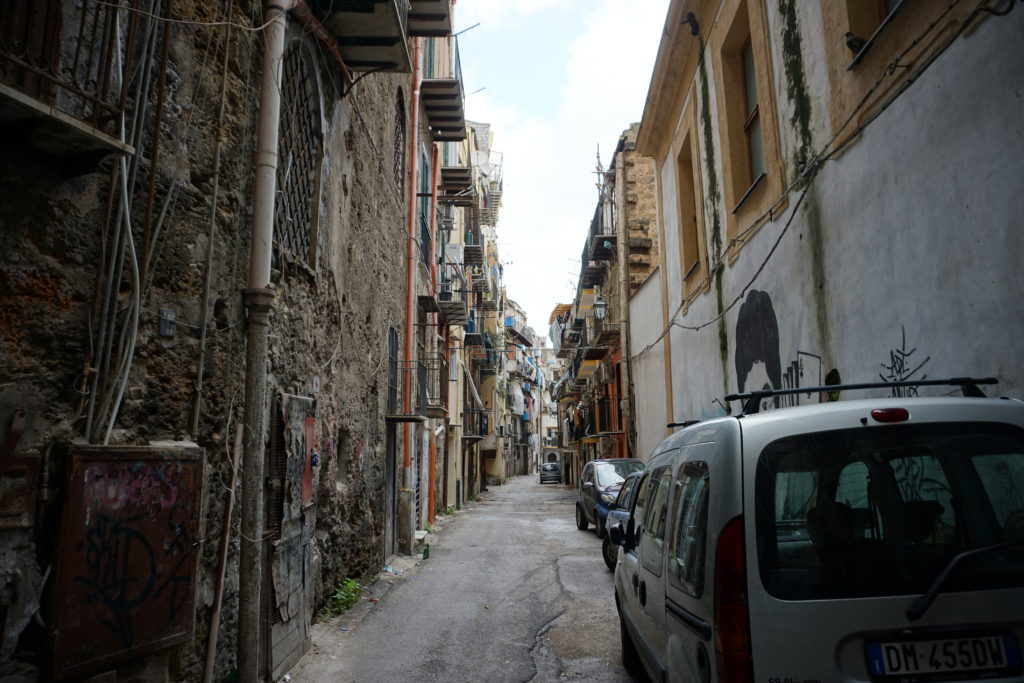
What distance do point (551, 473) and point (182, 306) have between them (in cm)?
4713

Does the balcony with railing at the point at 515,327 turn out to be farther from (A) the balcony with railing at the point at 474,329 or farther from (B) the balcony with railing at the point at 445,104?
(B) the balcony with railing at the point at 445,104

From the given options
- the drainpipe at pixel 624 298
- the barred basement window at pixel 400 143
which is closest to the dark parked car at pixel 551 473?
the drainpipe at pixel 624 298

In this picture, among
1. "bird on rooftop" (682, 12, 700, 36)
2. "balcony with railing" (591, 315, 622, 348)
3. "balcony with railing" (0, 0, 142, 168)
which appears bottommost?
"balcony with railing" (0, 0, 142, 168)

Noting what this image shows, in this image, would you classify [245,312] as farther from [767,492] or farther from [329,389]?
[767,492]

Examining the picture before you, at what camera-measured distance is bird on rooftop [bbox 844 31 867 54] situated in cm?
542

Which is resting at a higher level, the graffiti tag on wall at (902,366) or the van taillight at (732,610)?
the graffiti tag on wall at (902,366)

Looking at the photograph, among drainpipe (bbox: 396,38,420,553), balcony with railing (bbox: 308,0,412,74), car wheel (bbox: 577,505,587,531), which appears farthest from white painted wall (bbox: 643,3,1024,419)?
car wheel (bbox: 577,505,587,531)

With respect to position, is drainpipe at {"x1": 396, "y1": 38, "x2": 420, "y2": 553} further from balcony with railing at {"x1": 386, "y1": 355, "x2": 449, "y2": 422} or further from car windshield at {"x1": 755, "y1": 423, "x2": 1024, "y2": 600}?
car windshield at {"x1": 755, "y1": 423, "x2": 1024, "y2": 600}

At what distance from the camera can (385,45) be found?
7.22 metres

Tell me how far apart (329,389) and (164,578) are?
11.8 feet

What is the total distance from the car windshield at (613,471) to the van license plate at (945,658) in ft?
37.0

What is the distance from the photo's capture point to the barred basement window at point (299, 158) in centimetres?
614

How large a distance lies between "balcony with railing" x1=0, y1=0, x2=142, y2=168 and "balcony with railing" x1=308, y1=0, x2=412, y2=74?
308 cm

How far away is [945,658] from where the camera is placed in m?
2.39
